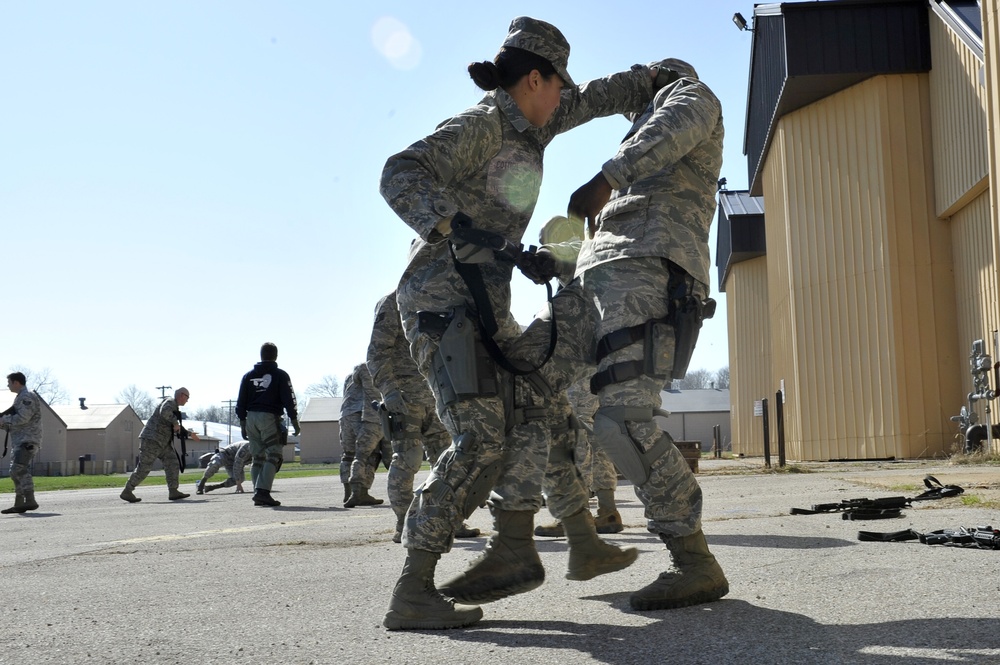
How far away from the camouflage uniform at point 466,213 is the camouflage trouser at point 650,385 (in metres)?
0.35

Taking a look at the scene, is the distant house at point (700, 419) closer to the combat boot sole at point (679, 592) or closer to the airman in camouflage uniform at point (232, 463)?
the airman in camouflage uniform at point (232, 463)

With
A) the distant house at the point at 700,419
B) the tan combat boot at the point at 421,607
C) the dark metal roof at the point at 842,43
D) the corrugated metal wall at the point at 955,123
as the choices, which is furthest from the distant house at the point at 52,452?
the tan combat boot at the point at 421,607

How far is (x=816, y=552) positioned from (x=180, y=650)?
2.57 m

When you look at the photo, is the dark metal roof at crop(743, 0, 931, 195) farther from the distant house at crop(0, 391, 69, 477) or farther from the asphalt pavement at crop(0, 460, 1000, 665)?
the distant house at crop(0, 391, 69, 477)

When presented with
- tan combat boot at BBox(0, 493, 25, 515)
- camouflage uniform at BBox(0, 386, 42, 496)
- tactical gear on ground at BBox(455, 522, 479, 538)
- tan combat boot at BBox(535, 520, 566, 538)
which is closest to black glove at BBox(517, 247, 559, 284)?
tan combat boot at BBox(535, 520, 566, 538)

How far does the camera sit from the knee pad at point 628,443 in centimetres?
296

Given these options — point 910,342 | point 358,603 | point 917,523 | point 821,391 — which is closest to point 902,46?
point 910,342

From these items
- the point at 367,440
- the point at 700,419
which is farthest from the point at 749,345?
the point at 700,419

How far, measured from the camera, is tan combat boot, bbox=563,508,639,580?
10.7 ft

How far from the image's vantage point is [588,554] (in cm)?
325

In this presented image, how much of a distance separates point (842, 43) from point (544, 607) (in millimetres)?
19115

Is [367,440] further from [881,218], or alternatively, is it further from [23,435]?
[881,218]

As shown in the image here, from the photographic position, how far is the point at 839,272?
20266mm

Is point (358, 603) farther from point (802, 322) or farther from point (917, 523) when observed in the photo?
point (802, 322)
